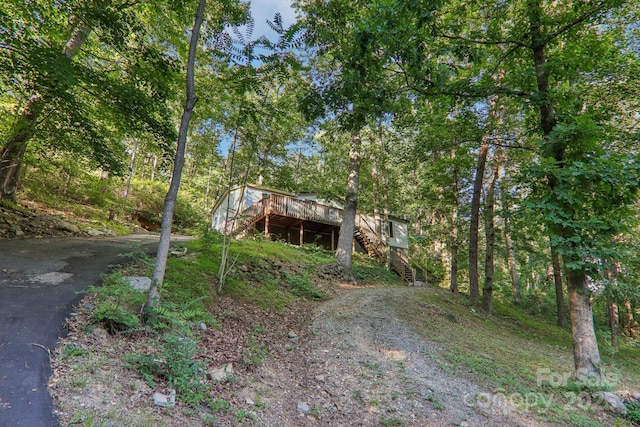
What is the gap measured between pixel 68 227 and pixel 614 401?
45.6ft

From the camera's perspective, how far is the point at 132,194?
18188 millimetres

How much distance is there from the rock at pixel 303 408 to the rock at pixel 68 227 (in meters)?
10.4

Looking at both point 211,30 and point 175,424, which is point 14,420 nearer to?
point 175,424

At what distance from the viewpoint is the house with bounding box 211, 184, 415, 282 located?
606 inches

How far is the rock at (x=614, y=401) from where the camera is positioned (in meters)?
3.86

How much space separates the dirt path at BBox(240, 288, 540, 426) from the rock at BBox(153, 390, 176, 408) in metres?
0.80

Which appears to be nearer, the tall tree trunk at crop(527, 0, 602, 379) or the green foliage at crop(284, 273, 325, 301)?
the tall tree trunk at crop(527, 0, 602, 379)

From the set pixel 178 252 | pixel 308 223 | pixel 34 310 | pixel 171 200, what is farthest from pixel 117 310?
pixel 308 223

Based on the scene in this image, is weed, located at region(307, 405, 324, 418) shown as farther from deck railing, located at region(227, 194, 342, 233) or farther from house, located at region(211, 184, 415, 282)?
deck railing, located at region(227, 194, 342, 233)

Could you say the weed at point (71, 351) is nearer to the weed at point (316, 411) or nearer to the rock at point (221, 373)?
the rock at point (221, 373)

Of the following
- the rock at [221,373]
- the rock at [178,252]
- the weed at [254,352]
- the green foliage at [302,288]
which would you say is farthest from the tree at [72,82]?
the rock at [221,373]

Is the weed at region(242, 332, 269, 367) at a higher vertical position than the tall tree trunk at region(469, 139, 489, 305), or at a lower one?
lower

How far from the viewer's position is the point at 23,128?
6.52m

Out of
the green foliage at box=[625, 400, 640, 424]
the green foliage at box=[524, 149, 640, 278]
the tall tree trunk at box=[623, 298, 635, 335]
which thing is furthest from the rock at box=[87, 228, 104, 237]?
the tall tree trunk at box=[623, 298, 635, 335]
